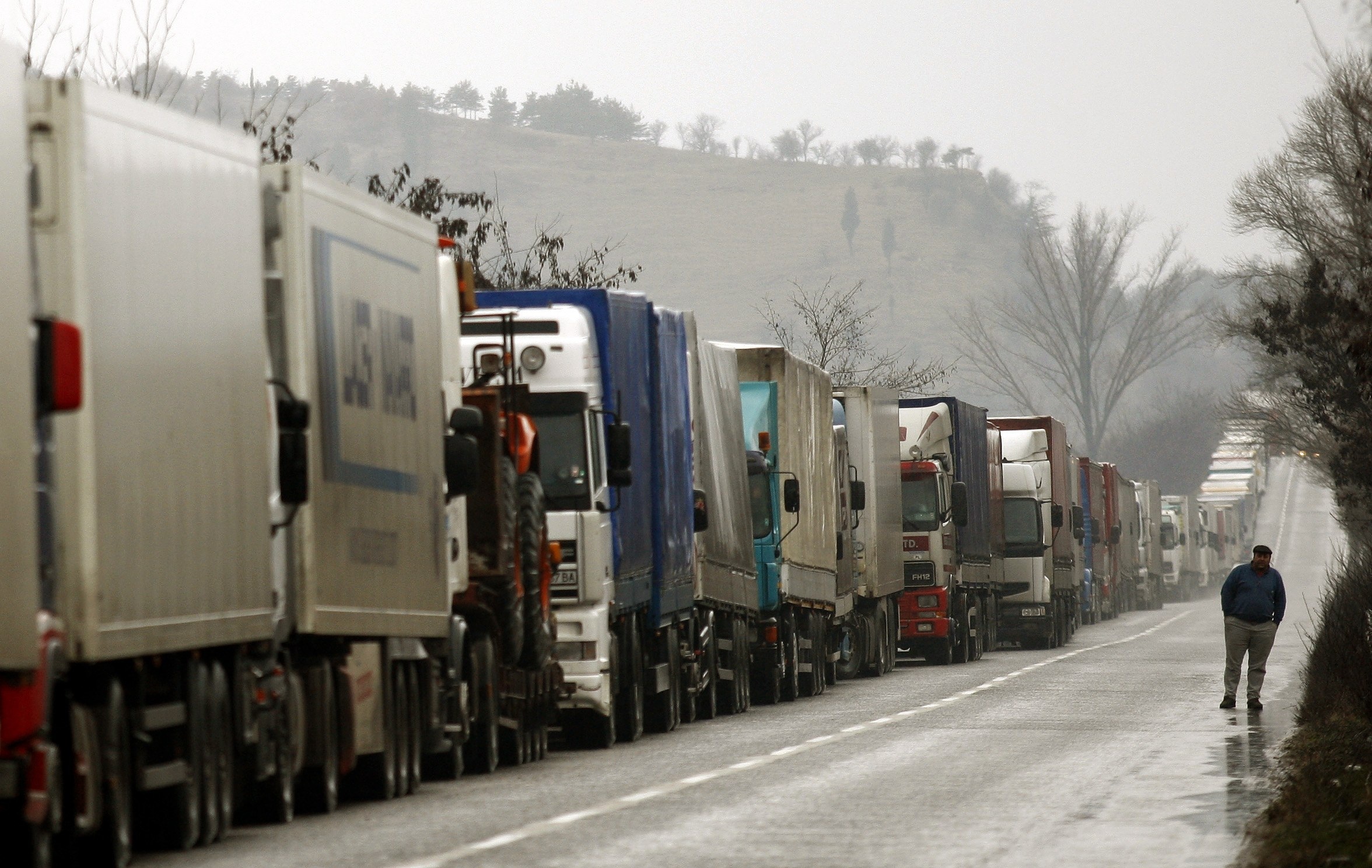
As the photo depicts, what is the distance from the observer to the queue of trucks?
9.28 metres

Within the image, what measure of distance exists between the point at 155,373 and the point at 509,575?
21.1 feet

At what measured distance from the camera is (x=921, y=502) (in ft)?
118

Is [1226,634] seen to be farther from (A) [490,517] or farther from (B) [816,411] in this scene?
(A) [490,517]

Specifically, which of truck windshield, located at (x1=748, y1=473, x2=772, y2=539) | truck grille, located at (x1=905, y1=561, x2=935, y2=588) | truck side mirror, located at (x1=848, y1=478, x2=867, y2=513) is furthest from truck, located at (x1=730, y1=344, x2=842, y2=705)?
truck grille, located at (x1=905, y1=561, x2=935, y2=588)

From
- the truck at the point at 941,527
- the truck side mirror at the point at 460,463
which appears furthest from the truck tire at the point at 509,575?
the truck at the point at 941,527

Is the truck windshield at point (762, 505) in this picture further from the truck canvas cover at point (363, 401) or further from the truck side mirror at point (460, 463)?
the truck canvas cover at point (363, 401)

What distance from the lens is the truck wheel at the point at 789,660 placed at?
27.0 m

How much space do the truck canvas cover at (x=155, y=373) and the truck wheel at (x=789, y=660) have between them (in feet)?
51.0

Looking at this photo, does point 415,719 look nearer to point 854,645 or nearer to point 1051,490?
point 854,645

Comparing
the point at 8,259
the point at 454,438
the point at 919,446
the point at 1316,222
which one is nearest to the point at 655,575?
the point at 454,438

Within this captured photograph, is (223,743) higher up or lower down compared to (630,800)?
higher up

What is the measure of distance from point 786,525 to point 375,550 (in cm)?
1384

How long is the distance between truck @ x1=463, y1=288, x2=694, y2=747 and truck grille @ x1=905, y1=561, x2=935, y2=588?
625 inches

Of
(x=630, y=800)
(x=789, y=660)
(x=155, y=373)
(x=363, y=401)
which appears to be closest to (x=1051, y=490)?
(x=789, y=660)
